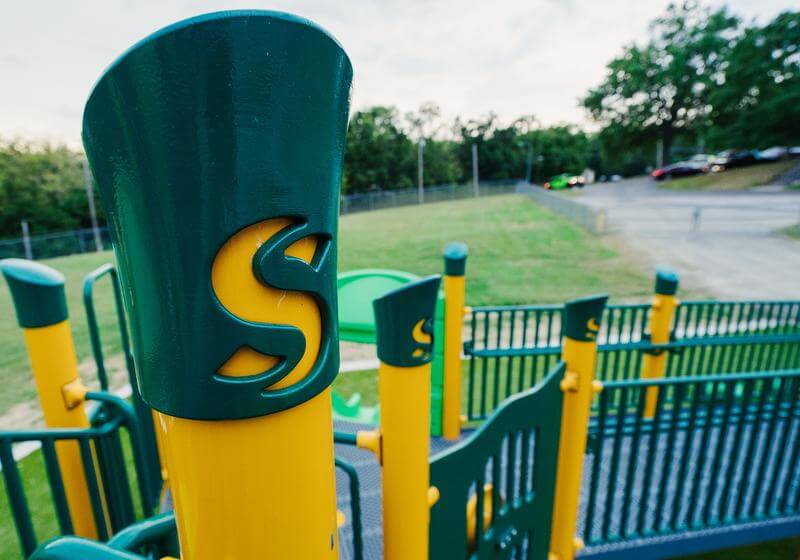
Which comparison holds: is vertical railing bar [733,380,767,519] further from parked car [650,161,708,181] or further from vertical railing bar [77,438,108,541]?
parked car [650,161,708,181]

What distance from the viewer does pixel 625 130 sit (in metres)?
40.6

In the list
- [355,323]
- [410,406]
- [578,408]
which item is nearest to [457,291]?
[355,323]

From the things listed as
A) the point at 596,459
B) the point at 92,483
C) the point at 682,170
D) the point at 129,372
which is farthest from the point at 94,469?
the point at 682,170

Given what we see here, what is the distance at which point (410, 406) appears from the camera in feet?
3.87

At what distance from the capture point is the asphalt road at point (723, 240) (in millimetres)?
9836

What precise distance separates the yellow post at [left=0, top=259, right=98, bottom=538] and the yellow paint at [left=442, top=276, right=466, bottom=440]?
2434mm

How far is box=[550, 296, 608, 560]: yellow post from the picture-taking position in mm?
1895

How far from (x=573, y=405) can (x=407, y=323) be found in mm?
1261

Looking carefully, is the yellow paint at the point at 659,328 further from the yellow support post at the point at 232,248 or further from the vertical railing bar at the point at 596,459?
the yellow support post at the point at 232,248

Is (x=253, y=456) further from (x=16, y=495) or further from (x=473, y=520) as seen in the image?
(x=16, y=495)

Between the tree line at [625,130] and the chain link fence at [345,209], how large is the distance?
4.22m

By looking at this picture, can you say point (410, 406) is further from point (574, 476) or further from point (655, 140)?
point (655, 140)

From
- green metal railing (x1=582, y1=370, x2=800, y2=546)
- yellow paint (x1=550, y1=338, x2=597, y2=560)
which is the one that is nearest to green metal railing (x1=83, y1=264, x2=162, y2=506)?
yellow paint (x1=550, y1=338, x2=597, y2=560)

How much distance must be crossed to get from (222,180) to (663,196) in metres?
31.8
